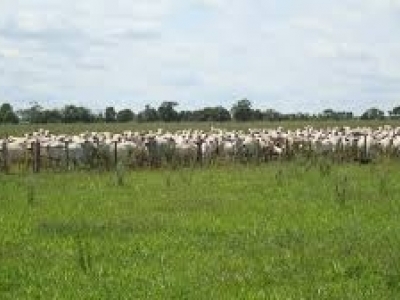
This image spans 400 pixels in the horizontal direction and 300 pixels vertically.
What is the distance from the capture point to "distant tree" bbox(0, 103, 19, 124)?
305ft

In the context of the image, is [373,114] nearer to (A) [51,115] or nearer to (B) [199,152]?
(A) [51,115]

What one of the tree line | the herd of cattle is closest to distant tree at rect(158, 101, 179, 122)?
the tree line

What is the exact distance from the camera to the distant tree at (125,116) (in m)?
107

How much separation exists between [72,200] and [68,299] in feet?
30.6

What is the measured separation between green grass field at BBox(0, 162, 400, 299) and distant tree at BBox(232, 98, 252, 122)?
3205 inches

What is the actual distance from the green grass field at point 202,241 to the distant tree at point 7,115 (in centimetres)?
7244

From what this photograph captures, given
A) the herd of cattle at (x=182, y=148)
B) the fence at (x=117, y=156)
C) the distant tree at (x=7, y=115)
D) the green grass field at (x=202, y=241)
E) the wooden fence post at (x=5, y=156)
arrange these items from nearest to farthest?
1. the green grass field at (x=202, y=241)
2. the wooden fence post at (x=5, y=156)
3. the fence at (x=117, y=156)
4. the herd of cattle at (x=182, y=148)
5. the distant tree at (x=7, y=115)

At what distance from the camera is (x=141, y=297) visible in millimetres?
9961

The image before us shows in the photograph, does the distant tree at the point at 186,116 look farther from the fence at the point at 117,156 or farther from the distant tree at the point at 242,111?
the fence at the point at 117,156

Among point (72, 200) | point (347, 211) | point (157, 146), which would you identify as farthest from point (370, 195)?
point (157, 146)

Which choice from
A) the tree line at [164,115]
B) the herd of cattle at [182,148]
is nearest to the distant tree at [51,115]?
→ the tree line at [164,115]

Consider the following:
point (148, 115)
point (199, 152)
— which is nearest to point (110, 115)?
point (148, 115)

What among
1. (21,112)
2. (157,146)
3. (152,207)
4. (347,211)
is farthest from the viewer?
(21,112)

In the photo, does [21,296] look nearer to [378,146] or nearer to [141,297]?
[141,297]
